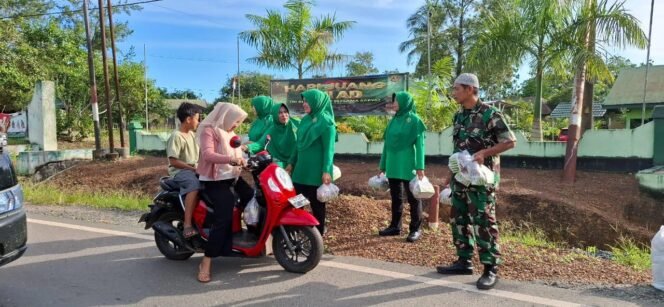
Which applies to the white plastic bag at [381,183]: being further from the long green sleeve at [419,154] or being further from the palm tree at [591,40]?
the palm tree at [591,40]

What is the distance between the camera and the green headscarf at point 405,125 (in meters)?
5.59

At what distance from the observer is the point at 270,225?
14.4 ft

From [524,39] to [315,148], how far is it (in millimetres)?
7440

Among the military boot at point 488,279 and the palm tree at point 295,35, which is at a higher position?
the palm tree at point 295,35

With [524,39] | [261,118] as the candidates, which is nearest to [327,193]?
[261,118]

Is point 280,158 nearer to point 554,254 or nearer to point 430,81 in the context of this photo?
point 554,254

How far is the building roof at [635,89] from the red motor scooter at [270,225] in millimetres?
24356

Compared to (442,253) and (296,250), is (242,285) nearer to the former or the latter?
(296,250)

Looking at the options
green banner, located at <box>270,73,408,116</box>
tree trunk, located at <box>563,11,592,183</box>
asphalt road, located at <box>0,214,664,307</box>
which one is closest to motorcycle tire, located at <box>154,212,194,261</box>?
asphalt road, located at <box>0,214,664,307</box>

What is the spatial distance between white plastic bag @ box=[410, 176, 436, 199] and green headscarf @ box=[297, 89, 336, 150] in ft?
3.56

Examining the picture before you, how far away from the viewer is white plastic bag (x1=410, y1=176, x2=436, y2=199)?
17.3 feet

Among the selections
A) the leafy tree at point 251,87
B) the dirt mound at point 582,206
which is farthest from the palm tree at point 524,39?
the leafy tree at point 251,87

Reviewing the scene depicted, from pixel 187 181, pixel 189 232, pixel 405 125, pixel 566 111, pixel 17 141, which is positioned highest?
pixel 566 111

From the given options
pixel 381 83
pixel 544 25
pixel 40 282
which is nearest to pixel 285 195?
pixel 40 282
